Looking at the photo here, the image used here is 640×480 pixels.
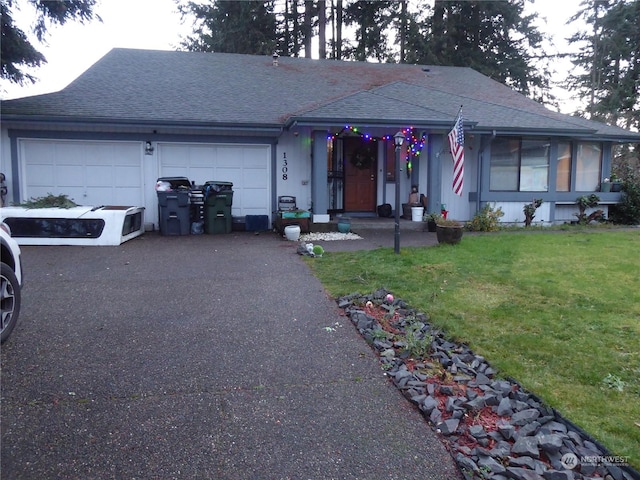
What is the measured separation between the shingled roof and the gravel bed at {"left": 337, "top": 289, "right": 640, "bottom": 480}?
723cm

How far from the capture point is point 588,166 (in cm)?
1288

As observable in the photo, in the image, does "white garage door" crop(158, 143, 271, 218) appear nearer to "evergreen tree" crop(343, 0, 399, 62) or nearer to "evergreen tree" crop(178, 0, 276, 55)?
"evergreen tree" crop(178, 0, 276, 55)

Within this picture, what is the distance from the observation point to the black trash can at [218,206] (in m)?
10.2

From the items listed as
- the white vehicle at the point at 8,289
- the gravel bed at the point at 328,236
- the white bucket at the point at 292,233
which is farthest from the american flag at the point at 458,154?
the white vehicle at the point at 8,289

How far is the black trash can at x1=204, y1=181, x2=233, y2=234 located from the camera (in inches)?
403

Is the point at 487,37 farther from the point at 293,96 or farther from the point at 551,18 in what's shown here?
the point at 293,96

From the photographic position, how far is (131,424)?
2.49 metres

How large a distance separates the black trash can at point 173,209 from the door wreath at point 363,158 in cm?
453

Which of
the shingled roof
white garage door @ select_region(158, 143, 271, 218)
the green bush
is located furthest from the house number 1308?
the green bush

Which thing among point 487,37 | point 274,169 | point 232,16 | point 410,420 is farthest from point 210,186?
point 487,37

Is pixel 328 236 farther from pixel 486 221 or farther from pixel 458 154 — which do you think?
pixel 486 221

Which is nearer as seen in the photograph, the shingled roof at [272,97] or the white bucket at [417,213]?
the shingled roof at [272,97]

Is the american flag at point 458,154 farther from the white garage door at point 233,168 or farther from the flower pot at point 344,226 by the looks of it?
the white garage door at point 233,168

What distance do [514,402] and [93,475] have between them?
2.36 metres
